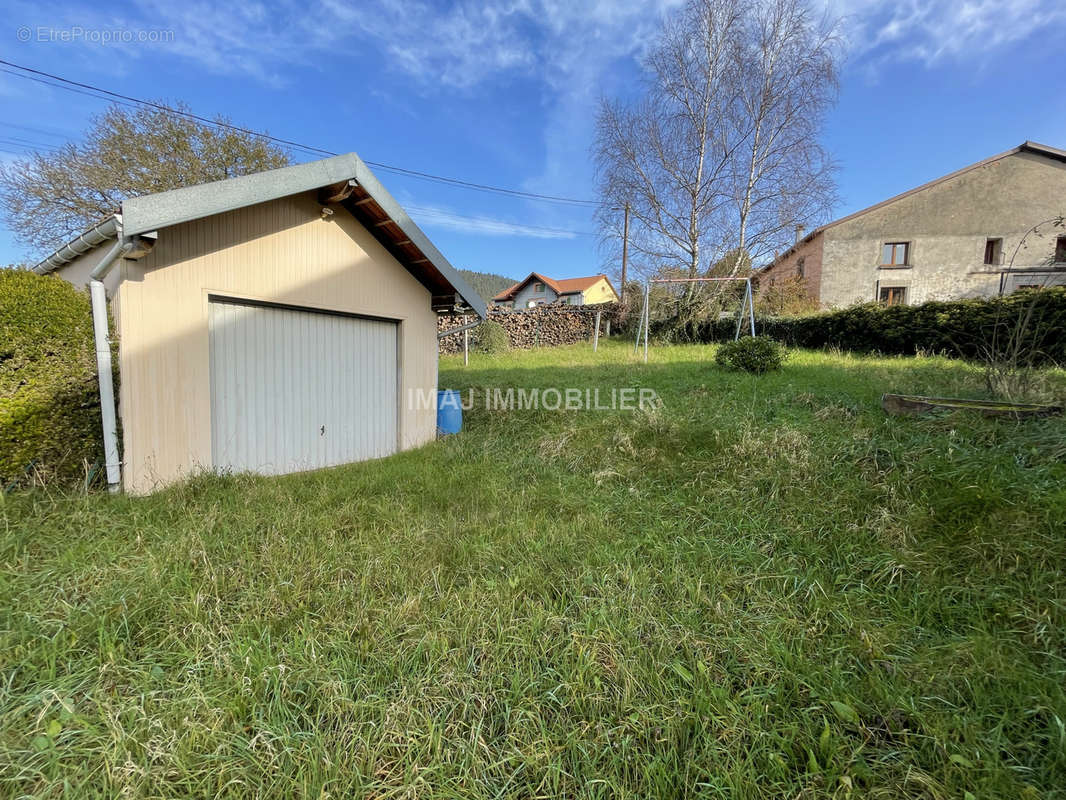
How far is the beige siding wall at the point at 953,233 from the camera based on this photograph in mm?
17172

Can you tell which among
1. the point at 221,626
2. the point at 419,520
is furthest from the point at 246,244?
the point at 221,626

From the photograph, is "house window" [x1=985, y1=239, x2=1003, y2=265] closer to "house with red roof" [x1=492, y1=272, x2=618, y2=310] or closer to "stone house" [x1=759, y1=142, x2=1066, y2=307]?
"stone house" [x1=759, y1=142, x2=1066, y2=307]

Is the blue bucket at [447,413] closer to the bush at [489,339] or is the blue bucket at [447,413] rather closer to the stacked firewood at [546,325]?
the bush at [489,339]

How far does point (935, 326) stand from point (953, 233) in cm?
1338

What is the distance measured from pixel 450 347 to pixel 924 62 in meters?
14.2

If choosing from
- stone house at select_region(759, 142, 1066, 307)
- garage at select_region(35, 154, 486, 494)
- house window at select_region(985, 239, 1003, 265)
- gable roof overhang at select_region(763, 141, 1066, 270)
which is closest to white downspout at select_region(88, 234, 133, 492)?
garage at select_region(35, 154, 486, 494)

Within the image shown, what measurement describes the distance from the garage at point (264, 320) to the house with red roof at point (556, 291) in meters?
30.6

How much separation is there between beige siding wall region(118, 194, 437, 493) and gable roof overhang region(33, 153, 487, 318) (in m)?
0.32

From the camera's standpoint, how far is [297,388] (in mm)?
4852

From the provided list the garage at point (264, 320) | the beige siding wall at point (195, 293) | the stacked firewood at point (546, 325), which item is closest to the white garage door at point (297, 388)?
the garage at point (264, 320)

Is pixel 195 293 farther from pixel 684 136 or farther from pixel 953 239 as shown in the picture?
pixel 953 239

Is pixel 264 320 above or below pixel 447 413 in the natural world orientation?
above

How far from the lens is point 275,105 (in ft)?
26.7

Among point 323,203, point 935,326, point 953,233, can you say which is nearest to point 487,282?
point 953,233
